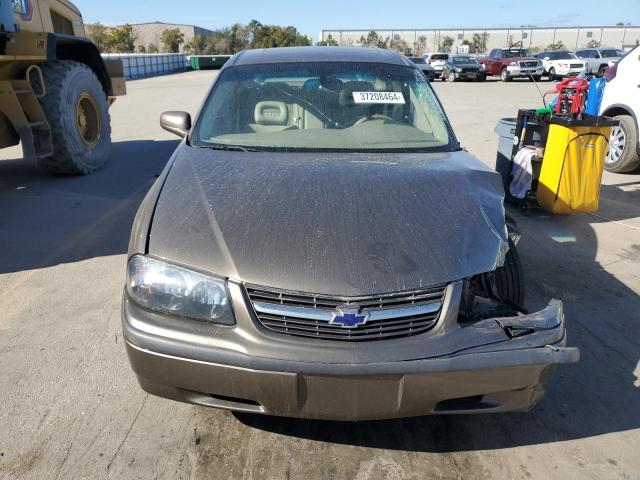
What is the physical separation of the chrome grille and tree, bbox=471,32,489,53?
298 feet

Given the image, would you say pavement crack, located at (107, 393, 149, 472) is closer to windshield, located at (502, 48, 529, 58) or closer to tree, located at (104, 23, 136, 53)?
windshield, located at (502, 48, 529, 58)

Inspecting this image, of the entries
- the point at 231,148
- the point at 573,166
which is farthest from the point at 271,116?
the point at 573,166

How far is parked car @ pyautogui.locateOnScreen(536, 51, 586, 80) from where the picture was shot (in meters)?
27.8

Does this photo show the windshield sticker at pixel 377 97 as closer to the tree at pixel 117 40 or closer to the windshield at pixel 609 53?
the windshield at pixel 609 53

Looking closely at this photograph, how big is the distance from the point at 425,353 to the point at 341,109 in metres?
1.94

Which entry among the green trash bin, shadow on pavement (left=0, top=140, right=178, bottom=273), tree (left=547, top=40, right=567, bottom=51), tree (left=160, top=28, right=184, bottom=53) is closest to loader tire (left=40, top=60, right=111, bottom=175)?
shadow on pavement (left=0, top=140, right=178, bottom=273)

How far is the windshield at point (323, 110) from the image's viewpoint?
3.11m

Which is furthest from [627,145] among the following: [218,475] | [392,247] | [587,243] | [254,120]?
[218,475]

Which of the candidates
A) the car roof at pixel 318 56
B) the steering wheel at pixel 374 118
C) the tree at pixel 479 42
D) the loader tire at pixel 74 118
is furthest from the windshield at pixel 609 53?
the tree at pixel 479 42

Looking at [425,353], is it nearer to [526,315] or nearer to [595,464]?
[526,315]

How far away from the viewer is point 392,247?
2.05 meters

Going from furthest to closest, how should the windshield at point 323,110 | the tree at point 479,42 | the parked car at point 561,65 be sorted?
1. the tree at point 479,42
2. the parked car at point 561,65
3. the windshield at point 323,110

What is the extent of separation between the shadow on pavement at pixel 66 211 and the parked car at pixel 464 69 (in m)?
25.3

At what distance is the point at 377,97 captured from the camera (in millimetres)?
3359
